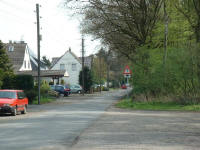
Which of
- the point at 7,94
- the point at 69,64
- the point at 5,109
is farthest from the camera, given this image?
the point at 69,64

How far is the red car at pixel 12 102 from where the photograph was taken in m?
23.6

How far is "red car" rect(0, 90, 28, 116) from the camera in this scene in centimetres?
2364

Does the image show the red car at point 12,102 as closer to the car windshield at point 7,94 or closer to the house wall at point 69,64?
the car windshield at point 7,94

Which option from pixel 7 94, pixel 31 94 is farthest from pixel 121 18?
pixel 7 94

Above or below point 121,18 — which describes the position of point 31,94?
below

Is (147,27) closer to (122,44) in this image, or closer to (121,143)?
(122,44)

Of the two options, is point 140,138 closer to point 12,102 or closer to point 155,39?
point 12,102

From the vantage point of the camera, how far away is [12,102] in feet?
78.9

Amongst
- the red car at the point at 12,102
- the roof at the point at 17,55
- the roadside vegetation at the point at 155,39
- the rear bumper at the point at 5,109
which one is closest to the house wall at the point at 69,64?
the roof at the point at 17,55

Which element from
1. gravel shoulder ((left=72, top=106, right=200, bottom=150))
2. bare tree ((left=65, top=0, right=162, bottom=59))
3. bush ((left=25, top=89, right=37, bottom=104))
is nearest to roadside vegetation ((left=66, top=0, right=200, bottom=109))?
bare tree ((left=65, top=0, right=162, bottom=59))

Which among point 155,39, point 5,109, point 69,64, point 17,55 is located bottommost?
point 5,109

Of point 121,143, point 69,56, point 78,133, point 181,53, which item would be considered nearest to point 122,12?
point 181,53

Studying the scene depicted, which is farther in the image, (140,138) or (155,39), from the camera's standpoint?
(155,39)

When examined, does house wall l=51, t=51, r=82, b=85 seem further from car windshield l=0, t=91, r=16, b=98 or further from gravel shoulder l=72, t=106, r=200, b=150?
gravel shoulder l=72, t=106, r=200, b=150
